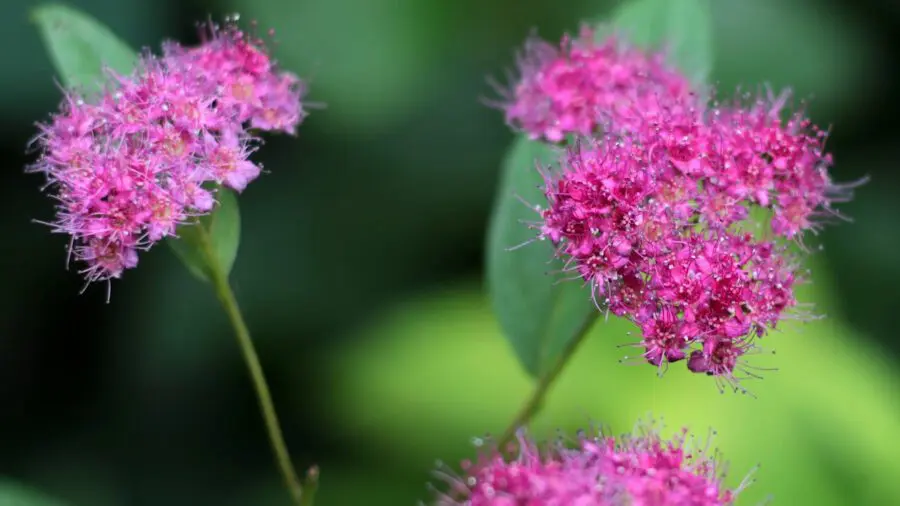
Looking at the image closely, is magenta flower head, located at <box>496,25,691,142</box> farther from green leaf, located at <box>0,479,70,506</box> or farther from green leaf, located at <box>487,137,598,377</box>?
green leaf, located at <box>0,479,70,506</box>

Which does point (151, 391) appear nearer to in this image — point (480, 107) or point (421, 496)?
point (421, 496)

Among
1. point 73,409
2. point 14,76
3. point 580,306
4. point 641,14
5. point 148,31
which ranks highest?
point 641,14

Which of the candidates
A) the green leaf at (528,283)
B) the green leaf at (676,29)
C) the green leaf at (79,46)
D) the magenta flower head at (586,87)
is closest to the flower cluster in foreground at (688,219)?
the magenta flower head at (586,87)

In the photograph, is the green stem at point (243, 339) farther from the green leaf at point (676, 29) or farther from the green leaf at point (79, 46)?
the green leaf at point (676, 29)

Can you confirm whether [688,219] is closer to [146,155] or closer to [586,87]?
[586,87]

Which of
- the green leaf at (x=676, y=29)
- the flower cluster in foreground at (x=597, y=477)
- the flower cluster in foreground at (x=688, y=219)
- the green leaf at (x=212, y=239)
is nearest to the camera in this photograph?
the flower cluster in foreground at (x=597, y=477)

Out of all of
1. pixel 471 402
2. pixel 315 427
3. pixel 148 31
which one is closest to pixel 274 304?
pixel 315 427

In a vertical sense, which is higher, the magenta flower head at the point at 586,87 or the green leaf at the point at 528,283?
the magenta flower head at the point at 586,87
